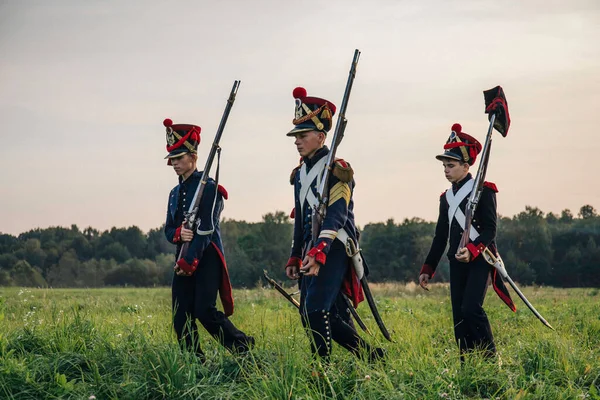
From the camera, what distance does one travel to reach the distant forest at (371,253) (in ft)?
193

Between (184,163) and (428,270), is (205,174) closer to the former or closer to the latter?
(184,163)

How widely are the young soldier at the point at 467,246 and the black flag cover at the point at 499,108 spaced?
15.6 inches

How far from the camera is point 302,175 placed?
7547 mm

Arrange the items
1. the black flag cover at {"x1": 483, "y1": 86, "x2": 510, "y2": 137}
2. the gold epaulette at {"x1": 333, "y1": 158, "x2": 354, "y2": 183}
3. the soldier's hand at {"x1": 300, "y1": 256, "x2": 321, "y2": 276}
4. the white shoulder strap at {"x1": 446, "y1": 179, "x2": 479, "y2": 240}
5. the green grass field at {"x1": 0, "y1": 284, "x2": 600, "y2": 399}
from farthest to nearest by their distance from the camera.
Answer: the black flag cover at {"x1": 483, "y1": 86, "x2": 510, "y2": 137}
the white shoulder strap at {"x1": 446, "y1": 179, "x2": 479, "y2": 240}
the gold epaulette at {"x1": 333, "y1": 158, "x2": 354, "y2": 183}
the soldier's hand at {"x1": 300, "y1": 256, "x2": 321, "y2": 276}
the green grass field at {"x1": 0, "y1": 284, "x2": 600, "y2": 399}

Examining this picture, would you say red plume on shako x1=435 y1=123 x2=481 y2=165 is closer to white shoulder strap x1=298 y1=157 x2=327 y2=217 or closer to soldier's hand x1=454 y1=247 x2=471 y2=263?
soldier's hand x1=454 y1=247 x2=471 y2=263

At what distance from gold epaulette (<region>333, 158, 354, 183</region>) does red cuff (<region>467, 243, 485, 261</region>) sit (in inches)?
61.5

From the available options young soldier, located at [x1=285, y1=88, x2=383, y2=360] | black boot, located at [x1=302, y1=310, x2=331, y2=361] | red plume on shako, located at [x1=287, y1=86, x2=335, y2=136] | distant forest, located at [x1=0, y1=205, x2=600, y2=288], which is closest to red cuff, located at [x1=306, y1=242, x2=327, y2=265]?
young soldier, located at [x1=285, y1=88, x2=383, y2=360]

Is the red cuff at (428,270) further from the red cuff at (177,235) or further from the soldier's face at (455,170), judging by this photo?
the red cuff at (177,235)

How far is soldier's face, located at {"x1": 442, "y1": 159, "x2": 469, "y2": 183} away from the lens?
840 cm

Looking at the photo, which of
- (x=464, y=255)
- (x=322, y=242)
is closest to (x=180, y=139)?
(x=322, y=242)

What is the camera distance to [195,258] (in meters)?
7.89

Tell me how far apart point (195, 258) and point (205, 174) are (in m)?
0.86

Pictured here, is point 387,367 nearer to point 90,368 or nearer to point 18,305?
point 90,368

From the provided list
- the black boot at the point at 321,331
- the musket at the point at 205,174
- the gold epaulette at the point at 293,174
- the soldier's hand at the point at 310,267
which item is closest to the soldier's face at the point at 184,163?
the musket at the point at 205,174
